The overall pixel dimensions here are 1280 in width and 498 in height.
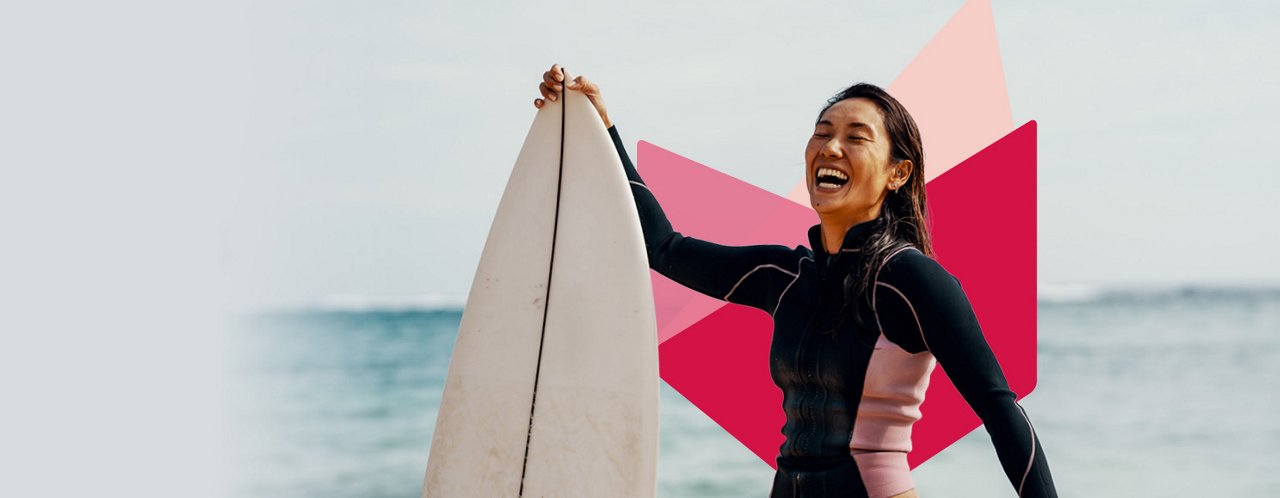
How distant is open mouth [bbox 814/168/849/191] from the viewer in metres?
2.07

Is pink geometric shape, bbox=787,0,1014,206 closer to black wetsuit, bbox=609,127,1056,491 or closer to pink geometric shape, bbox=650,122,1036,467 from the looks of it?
pink geometric shape, bbox=650,122,1036,467

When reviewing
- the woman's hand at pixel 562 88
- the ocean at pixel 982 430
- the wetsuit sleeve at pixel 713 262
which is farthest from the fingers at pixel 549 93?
the ocean at pixel 982 430

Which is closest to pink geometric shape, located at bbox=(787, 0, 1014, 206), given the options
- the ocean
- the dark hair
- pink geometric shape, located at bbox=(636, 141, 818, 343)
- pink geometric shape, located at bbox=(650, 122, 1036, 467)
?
pink geometric shape, located at bbox=(636, 141, 818, 343)

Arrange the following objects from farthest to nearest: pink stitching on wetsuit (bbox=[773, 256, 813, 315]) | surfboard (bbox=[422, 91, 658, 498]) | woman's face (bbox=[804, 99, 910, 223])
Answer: surfboard (bbox=[422, 91, 658, 498]) < pink stitching on wetsuit (bbox=[773, 256, 813, 315]) < woman's face (bbox=[804, 99, 910, 223])

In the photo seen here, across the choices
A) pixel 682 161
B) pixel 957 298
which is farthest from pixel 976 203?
pixel 957 298

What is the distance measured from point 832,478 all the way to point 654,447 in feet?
1.42

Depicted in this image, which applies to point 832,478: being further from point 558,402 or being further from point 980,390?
point 558,402

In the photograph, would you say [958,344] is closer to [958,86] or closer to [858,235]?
[858,235]

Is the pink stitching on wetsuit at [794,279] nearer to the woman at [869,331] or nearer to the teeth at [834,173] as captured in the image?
the woman at [869,331]

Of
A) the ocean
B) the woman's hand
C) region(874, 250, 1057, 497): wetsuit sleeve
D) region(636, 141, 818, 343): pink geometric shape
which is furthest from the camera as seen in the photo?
the ocean

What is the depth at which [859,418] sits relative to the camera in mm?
1976

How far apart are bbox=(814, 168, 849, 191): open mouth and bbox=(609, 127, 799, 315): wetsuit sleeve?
0.20 meters

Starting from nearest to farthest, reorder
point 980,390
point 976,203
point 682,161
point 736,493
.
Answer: point 980,390 → point 976,203 → point 682,161 → point 736,493

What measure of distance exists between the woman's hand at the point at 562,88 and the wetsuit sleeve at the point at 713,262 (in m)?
0.06
